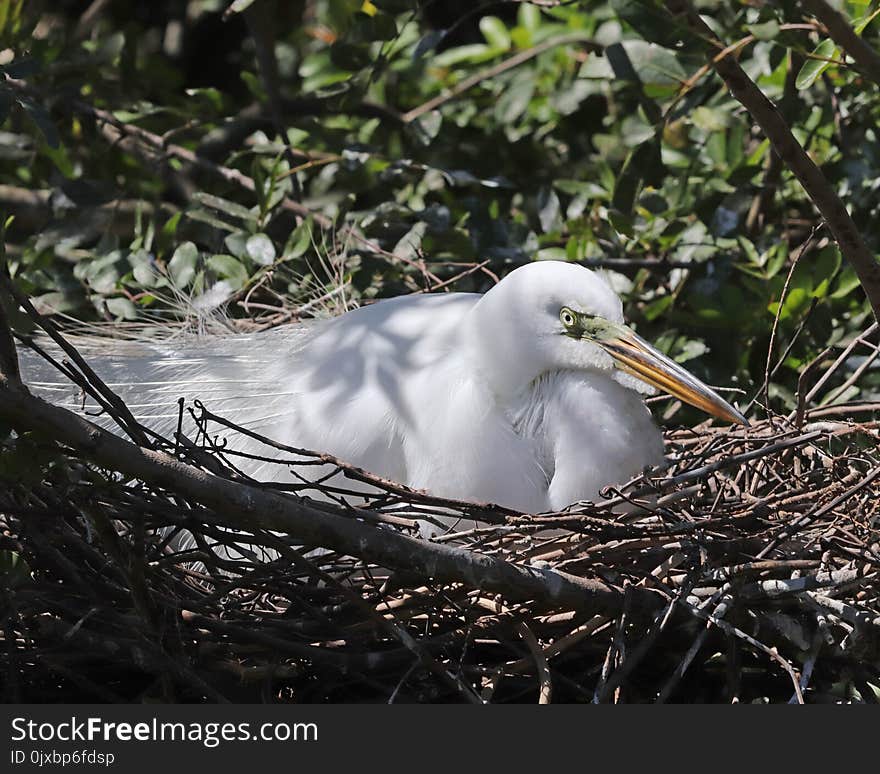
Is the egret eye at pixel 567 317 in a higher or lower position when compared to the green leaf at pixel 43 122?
lower

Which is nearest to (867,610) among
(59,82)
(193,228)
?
(193,228)

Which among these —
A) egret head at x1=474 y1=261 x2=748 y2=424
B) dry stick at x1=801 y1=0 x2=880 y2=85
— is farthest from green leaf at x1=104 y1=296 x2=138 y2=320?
dry stick at x1=801 y1=0 x2=880 y2=85

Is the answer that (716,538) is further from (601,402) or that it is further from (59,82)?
(59,82)

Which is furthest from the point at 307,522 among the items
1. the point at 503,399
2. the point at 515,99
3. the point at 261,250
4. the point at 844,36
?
the point at 515,99

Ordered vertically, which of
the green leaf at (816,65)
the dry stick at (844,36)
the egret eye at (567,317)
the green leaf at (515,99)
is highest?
the dry stick at (844,36)

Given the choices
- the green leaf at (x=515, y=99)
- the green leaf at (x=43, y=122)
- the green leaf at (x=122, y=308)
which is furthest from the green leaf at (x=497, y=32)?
the green leaf at (x=43, y=122)

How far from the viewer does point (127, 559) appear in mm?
1748

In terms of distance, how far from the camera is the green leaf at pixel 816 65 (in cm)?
216

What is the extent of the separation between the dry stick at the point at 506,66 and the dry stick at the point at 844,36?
1.69 m

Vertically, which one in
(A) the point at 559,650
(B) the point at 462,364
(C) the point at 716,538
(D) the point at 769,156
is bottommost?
(A) the point at 559,650

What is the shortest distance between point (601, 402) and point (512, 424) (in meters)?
0.19

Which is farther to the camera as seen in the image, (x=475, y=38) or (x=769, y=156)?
(x=475, y=38)

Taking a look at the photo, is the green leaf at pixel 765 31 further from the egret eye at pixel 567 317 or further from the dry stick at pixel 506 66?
the dry stick at pixel 506 66

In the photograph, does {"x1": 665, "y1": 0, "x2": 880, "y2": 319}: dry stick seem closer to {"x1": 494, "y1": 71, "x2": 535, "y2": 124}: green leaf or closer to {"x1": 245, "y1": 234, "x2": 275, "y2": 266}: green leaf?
{"x1": 245, "y1": 234, "x2": 275, "y2": 266}: green leaf
